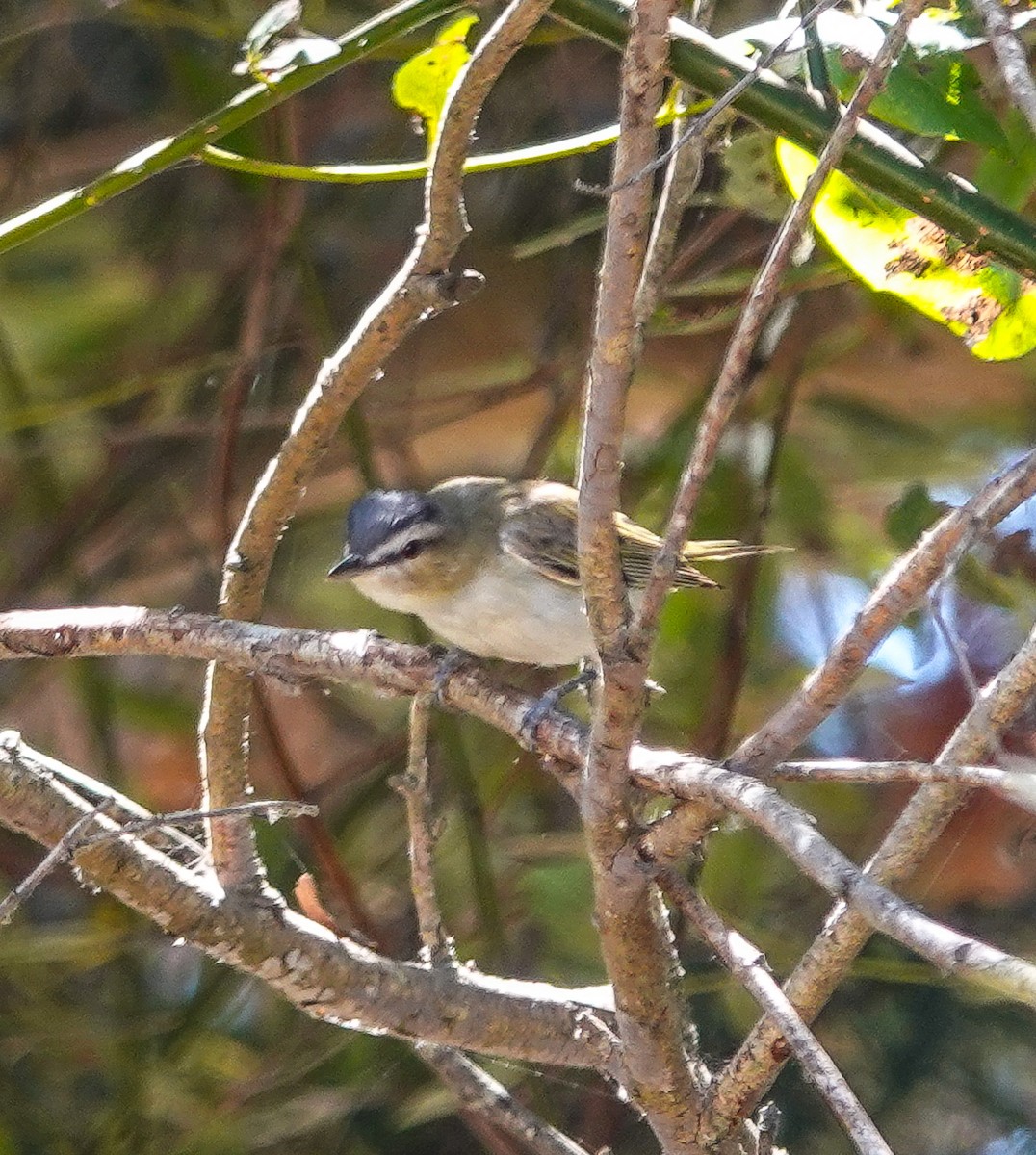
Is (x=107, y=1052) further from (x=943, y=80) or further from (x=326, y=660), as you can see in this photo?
(x=943, y=80)

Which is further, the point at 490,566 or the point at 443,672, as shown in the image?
the point at 490,566

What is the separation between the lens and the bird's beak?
2.03 meters

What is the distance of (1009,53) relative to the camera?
1093mm

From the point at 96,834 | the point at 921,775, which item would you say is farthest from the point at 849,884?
the point at 96,834

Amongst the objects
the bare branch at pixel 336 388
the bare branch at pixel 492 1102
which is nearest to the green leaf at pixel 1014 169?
the bare branch at pixel 336 388

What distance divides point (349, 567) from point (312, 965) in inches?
28.6

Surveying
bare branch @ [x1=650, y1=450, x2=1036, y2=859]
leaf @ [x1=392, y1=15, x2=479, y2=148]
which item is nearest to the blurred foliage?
leaf @ [x1=392, y1=15, x2=479, y2=148]

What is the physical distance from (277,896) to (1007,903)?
1426 mm

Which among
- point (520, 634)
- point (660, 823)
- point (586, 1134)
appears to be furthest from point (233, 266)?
point (660, 823)

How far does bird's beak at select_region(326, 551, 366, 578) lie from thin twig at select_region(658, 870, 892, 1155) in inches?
38.1

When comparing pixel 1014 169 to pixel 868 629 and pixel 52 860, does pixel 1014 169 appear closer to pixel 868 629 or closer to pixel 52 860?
pixel 868 629

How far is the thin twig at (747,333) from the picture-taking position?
0.87 metres

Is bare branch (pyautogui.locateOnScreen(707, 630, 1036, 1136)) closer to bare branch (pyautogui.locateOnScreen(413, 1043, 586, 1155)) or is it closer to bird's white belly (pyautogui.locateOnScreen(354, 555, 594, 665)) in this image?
bare branch (pyautogui.locateOnScreen(413, 1043, 586, 1155))

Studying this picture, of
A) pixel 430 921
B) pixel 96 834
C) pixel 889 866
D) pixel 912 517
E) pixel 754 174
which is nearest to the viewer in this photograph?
pixel 889 866
